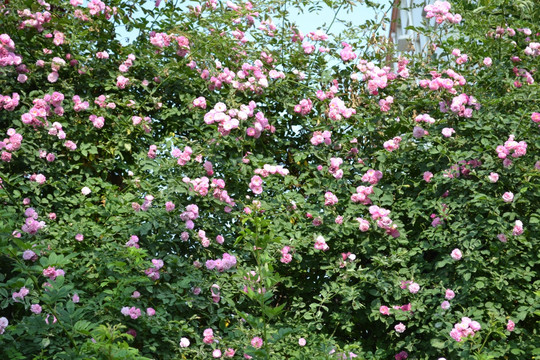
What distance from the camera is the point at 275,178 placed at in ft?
12.8

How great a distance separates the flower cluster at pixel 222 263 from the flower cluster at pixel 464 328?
1.17 meters

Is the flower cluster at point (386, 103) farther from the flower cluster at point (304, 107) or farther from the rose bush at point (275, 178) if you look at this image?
the flower cluster at point (304, 107)

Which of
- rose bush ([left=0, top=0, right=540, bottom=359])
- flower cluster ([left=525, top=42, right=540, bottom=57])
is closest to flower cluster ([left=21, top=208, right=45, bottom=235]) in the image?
rose bush ([left=0, top=0, right=540, bottom=359])

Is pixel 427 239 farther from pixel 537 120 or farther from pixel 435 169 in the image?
pixel 537 120

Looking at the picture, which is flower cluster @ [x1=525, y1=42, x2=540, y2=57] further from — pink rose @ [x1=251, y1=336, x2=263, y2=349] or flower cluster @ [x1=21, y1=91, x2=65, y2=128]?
flower cluster @ [x1=21, y1=91, x2=65, y2=128]

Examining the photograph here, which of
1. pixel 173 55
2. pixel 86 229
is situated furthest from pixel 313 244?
pixel 173 55

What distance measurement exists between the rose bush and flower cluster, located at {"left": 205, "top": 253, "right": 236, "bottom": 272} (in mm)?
15

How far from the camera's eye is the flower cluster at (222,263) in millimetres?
3465

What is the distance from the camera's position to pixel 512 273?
3361 mm

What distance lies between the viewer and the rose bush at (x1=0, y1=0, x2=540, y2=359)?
3.32 metres

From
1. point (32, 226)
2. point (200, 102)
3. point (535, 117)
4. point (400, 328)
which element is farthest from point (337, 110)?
point (32, 226)

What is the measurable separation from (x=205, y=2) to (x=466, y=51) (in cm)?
173

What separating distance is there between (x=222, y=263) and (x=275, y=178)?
679 mm

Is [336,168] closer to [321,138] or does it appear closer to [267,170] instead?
[321,138]
